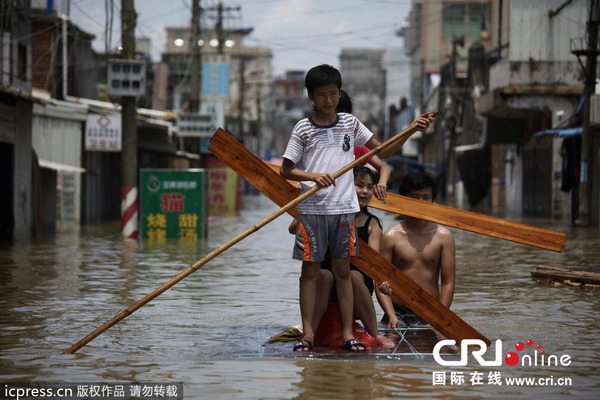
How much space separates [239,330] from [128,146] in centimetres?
1506

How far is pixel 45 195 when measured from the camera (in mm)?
26766

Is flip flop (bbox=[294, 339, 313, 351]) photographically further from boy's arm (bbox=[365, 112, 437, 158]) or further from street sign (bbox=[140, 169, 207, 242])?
street sign (bbox=[140, 169, 207, 242])

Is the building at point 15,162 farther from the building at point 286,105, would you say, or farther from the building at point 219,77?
the building at point 286,105

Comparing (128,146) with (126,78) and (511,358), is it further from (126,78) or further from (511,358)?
(511,358)

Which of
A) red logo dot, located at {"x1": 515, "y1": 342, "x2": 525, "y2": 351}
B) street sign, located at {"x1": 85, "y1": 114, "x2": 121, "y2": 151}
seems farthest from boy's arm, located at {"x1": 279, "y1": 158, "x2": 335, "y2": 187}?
street sign, located at {"x1": 85, "y1": 114, "x2": 121, "y2": 151}

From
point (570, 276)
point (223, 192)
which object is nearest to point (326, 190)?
point (570, 276)

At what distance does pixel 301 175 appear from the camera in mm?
7023

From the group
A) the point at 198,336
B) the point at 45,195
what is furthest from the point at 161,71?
the point at 198,336

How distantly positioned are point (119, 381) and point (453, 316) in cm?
244

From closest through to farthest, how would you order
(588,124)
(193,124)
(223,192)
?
(588,124), (193,124), (223,192)

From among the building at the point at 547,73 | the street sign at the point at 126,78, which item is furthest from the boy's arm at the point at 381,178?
the building at the point at 547,73

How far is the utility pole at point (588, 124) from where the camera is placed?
84.9 ft

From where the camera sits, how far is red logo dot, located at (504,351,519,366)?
6871mm

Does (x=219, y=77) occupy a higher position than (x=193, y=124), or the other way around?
(x=219, y=77)
